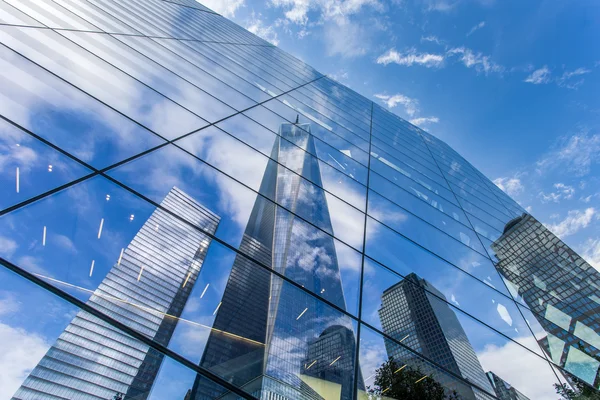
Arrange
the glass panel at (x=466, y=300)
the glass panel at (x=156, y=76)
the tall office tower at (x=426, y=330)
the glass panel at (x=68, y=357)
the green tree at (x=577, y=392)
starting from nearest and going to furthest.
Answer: the glass panel at (x=68, y=357) → the tall office tower at (x=426, y=330) → the green tree at (x=577, y=392) → the glass panel at (x=466, y=300) → the glass panel at (x=156, y=76)

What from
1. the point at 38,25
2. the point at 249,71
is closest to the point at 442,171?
the point at 249,71

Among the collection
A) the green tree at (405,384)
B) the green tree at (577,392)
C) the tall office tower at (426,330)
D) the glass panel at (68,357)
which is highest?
the tall office tower at (426,330)

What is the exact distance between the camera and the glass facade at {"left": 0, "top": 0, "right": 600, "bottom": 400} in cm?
262

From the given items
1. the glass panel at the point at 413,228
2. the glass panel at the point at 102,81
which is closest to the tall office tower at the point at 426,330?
the glass panel at the point at 413,228

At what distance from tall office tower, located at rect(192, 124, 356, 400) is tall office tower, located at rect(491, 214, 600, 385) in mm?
4852

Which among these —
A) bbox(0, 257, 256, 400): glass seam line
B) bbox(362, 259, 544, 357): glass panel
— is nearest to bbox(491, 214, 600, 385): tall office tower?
bbox(362, 259, 544, 357): glass panel

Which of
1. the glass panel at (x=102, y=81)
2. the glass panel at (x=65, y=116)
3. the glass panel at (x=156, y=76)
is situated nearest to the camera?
the glass panel at (x=65, y=116)

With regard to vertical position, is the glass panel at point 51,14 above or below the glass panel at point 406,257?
above

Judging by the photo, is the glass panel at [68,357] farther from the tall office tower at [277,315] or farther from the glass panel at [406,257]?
the glass panel at [406,257]

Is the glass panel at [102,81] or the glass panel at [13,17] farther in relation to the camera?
the glass panel at [13,17]

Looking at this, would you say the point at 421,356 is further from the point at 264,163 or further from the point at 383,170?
the point at 383,170

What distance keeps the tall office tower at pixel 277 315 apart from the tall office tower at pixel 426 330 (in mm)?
951

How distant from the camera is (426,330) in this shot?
5.30 metres

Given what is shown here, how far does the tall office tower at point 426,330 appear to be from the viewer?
468 centimetres
